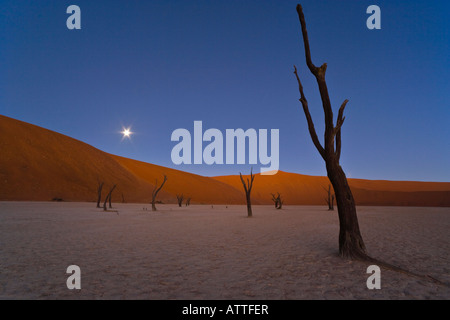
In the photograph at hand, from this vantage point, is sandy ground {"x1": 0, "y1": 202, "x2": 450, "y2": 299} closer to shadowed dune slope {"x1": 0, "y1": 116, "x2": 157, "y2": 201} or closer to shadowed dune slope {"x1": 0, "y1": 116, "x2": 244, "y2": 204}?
shadowed dune slope {"x1": 0, "y1": 116, "x2": 157, "y2": 201}

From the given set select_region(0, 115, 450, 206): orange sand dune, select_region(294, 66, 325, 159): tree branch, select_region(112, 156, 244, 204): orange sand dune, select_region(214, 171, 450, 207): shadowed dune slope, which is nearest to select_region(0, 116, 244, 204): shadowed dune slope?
select_region(0, 115, 450, 206): orange sand dune

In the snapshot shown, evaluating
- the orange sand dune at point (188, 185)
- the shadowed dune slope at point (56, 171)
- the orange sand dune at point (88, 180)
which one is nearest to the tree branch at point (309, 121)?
the orange sand dune at point (88, 180)

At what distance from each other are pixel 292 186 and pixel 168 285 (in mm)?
99516

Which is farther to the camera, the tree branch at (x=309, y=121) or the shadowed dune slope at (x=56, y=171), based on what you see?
the shadowed dune slope at (x=56, y=171)

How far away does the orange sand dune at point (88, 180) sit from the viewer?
4397 cm

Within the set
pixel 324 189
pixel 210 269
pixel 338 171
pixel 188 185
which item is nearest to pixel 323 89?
pixel 338 171

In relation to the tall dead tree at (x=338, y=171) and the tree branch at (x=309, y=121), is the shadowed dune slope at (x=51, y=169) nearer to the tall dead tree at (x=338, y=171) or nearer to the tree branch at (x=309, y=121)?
the tree branch at (x=309, y=121)

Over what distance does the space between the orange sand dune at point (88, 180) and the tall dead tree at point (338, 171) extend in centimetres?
3460

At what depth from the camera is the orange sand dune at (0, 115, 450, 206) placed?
4397 centimetres

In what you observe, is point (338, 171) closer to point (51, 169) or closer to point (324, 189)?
point (51, 169)

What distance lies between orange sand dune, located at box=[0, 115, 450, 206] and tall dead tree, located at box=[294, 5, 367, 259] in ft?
114

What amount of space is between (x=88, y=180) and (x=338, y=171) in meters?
56.3

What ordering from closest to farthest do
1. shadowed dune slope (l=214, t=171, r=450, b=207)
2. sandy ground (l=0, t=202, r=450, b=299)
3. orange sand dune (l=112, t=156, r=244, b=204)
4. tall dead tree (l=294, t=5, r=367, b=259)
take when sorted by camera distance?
sandy ground (l=0, t=202, r=450, b=299) → tall dead tree (l=294, t=5, r=367, b=259) → shadowed dune slope (l=214, t=171, r=450, b=207) → orange sand dune (l=112, t=156, r=244, b=204)

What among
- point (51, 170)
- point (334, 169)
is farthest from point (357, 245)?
point (51, 170)
